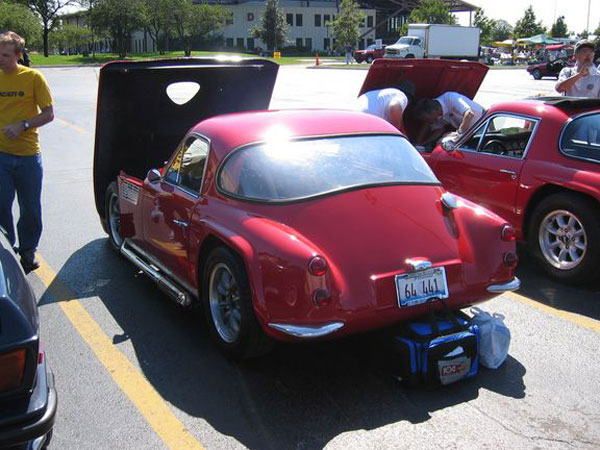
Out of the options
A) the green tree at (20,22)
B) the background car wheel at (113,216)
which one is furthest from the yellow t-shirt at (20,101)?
the green tree at (20,22)

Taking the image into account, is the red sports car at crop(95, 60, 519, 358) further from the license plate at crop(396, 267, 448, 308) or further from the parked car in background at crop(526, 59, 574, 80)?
the parked car in background at crop(526, 59, 574, 80)

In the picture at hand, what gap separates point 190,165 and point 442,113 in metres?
4.50

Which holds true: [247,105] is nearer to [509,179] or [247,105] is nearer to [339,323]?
[509,179]

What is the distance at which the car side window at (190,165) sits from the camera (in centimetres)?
459

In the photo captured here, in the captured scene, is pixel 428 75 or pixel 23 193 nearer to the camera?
pixel 23 193

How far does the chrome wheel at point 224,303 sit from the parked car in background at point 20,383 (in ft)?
4.79

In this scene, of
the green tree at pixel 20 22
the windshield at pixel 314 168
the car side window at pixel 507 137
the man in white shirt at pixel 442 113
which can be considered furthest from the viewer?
the green tree at pixel 20 22

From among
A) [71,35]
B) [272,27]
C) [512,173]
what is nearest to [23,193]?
[512,173]

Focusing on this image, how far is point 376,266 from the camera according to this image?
358 cm

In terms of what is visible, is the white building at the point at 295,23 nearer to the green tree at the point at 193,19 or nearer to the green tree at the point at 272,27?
the green tree at the point at 272,27

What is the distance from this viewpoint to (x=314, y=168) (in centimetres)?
415

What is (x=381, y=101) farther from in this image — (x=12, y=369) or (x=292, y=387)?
(x=12, y=369)

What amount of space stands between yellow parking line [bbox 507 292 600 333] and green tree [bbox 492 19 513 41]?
13067 cm

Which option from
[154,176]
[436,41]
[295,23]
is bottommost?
[154,176]
